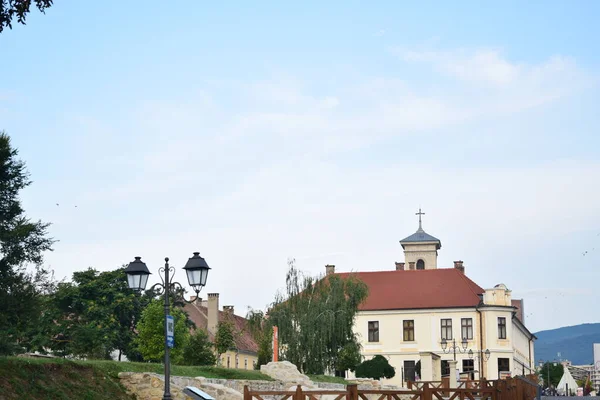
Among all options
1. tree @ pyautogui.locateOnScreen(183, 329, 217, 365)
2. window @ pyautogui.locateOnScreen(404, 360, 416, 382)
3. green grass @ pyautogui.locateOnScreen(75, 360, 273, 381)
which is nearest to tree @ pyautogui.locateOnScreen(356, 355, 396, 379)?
window @ pyautogui.locateOnScreen(404, 360, 416, 382)

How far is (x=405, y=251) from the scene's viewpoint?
8325 cm

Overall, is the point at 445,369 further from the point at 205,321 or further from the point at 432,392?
the point at 432,392

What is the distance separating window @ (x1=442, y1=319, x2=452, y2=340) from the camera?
68750mm

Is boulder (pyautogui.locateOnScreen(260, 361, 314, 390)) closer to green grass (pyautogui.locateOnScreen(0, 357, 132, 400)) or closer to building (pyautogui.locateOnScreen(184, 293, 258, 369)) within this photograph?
green grass (pyautogui.locateOnScreen(0, 357, 132, 400))

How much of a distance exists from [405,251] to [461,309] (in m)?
15.1

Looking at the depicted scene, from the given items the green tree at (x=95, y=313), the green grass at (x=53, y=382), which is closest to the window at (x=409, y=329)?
the green tree at (x=95, y=313)

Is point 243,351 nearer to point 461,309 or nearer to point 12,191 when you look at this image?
point 461,309

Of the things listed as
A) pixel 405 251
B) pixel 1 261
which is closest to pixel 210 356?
pixel 1 261

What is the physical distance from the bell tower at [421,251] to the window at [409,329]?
43.5ft

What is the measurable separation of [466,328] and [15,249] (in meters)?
38.9

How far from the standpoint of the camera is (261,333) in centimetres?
5259

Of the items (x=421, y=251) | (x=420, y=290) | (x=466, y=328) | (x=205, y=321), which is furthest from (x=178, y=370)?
(x=421, y=251)

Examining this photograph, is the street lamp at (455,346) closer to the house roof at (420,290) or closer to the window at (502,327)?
the house roof at (420,290)

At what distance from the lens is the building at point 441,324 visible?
6781 centimetres
